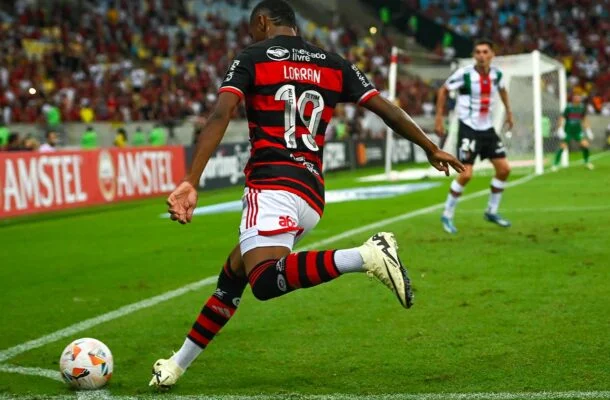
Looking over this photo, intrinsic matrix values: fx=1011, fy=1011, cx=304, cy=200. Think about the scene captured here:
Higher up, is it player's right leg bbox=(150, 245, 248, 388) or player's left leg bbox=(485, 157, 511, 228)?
player's right leg bbox=(150, 245, 248, 388)

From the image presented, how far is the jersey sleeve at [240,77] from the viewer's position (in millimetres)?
4820

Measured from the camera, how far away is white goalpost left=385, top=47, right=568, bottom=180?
24.5 metres

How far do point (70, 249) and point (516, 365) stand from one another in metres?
8.11

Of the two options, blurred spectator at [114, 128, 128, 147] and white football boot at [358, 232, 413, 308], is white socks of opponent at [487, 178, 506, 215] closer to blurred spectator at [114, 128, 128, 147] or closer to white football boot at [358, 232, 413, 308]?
white football boot at [358, 232, 413, 308]

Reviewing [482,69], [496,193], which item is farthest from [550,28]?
[496,193]

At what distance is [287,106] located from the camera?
499 cm

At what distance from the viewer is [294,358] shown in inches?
234

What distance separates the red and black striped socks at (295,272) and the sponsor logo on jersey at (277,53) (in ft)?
3.18

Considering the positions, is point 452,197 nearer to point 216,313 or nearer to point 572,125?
point 216,313

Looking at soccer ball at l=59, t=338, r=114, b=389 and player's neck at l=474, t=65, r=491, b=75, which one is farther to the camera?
player's neck at l=474, t=65, r=491, b=75

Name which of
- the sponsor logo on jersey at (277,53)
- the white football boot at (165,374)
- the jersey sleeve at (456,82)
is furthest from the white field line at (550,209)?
the sponsor logo on jersey at (277,53)

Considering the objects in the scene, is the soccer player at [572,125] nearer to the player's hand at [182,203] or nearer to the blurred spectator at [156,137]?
the blurred spectator at [156,137]

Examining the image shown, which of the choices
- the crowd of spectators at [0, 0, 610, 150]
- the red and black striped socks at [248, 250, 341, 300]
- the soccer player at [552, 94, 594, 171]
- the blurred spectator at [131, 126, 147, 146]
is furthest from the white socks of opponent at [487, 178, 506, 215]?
the blurred spectator at [131, 126, 147, 146]

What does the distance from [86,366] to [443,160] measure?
2.17 metres
